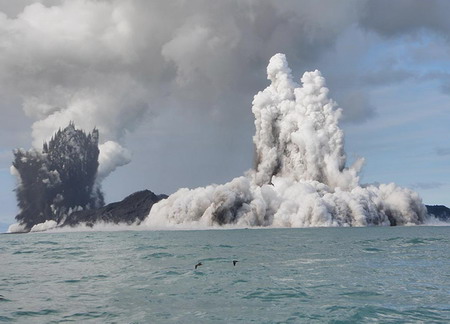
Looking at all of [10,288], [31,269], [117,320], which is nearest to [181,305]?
[117,320]

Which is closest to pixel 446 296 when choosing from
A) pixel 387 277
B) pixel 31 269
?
pixel 387 277

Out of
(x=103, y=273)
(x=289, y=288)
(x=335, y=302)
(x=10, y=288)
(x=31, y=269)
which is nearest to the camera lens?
(x=335, y=302)

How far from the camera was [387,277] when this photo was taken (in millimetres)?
35969

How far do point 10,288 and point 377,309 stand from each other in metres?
23.1

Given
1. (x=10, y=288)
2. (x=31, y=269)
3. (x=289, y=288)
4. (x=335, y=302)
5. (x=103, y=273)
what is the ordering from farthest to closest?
(x=31, y=269)
(x=103, y=273)
(x=10, y=288)
(x=289, y=288)
(x=335, y=302)

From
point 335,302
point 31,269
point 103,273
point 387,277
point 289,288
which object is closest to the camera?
point 335,302

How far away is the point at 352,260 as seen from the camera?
160ft

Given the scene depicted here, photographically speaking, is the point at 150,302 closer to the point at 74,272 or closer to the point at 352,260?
the point at 74,272

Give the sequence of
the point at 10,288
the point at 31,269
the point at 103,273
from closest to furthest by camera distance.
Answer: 1. the point at 10,288
2. the point at 103,273
3. the point at 31,269

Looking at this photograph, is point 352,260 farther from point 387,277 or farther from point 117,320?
point 117,320

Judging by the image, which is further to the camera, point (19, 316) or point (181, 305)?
point (181, 305)

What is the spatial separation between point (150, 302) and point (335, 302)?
383 inches

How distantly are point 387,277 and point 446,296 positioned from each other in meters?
7.97

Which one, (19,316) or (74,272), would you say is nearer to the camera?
(19,316)
